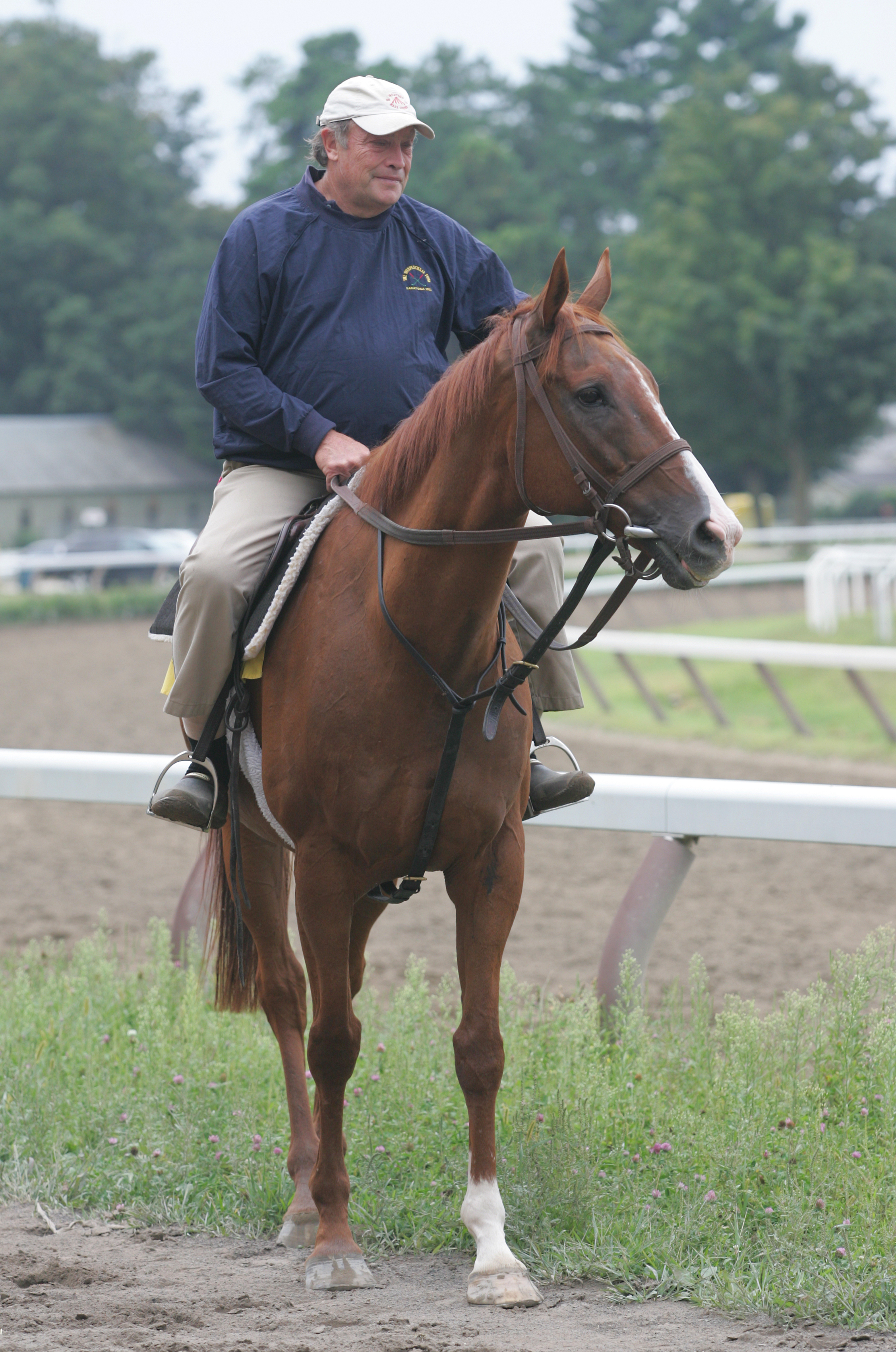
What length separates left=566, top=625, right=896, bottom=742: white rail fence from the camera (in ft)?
38.6

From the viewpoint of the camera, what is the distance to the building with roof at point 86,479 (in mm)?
59406

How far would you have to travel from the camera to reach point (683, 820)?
14.9 feet

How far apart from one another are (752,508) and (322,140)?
4582cm

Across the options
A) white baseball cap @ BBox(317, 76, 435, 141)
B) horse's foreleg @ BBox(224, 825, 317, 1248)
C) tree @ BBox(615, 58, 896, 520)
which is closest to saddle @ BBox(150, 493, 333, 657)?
horse's foreleg @ BBox(224, 825, 317, 1248)

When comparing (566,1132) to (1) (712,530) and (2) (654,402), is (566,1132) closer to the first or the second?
(1) (712,530)

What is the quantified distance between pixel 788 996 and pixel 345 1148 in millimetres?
1299

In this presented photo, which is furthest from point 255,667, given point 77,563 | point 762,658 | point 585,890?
point 77,563

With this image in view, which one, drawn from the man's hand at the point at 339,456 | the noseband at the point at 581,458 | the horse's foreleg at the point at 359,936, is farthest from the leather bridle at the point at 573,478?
the horse's foreleg at the point at 359,936

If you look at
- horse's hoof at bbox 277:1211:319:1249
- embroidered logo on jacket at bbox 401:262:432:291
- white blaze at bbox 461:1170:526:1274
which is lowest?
horse's hoof at bbox 277:1211:319:1249

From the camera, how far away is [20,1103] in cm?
432

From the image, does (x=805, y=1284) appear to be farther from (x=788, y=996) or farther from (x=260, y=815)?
(x=260, y=815)

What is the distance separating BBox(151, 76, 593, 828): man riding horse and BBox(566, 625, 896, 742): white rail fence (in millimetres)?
6936

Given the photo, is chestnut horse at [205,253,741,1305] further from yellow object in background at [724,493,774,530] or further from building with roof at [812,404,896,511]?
building with roof at [812,404,896,511]

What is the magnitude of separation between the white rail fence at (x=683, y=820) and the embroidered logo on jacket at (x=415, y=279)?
1.63m
